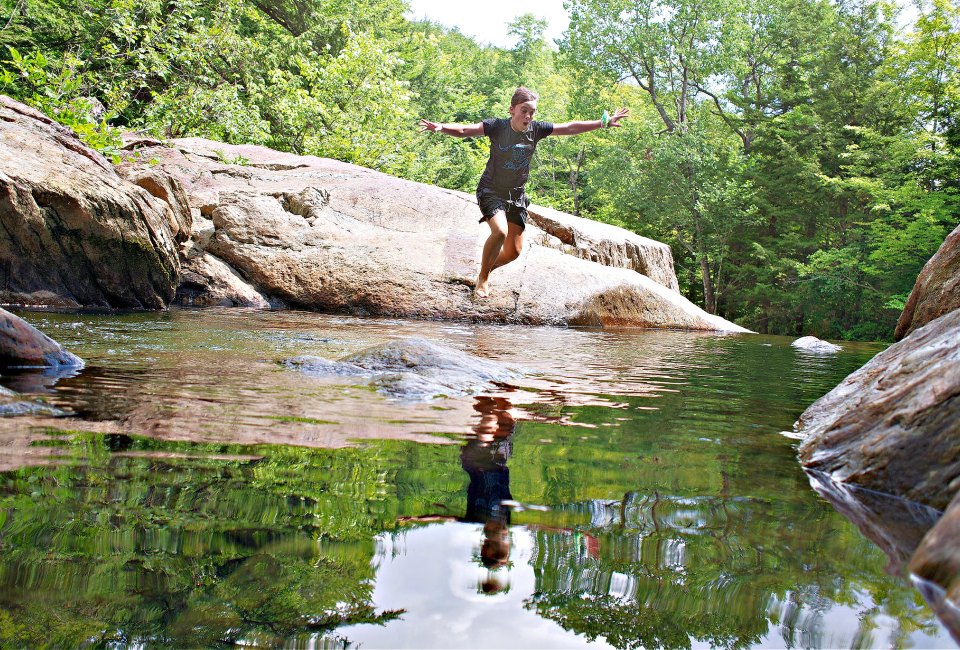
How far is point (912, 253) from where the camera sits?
20.8 meters

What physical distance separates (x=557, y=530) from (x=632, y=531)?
16cm

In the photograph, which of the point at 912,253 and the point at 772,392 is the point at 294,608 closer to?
the point at 772,392

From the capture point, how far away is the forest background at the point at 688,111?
15.4 metres

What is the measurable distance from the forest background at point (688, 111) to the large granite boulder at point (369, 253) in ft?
4.18

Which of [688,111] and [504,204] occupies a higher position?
[688,111]

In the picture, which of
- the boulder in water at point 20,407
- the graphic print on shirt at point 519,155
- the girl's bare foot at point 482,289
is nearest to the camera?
the boulder in water at point 20,407

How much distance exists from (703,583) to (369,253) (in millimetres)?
9123

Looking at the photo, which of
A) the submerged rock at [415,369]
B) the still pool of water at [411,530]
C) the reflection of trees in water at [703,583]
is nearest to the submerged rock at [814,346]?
the submerged rock at [415,369]

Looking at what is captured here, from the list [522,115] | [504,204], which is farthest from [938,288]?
[504,204]

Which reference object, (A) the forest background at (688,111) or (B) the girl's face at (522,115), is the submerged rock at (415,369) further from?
(A) the forest background at (688,111)

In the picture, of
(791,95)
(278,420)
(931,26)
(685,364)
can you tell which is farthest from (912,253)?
(278,420)

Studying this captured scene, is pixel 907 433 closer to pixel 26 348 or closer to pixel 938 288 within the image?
pixel 938 288

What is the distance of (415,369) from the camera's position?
378cm

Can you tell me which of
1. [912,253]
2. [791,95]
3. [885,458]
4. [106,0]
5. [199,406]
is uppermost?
[791,95]
